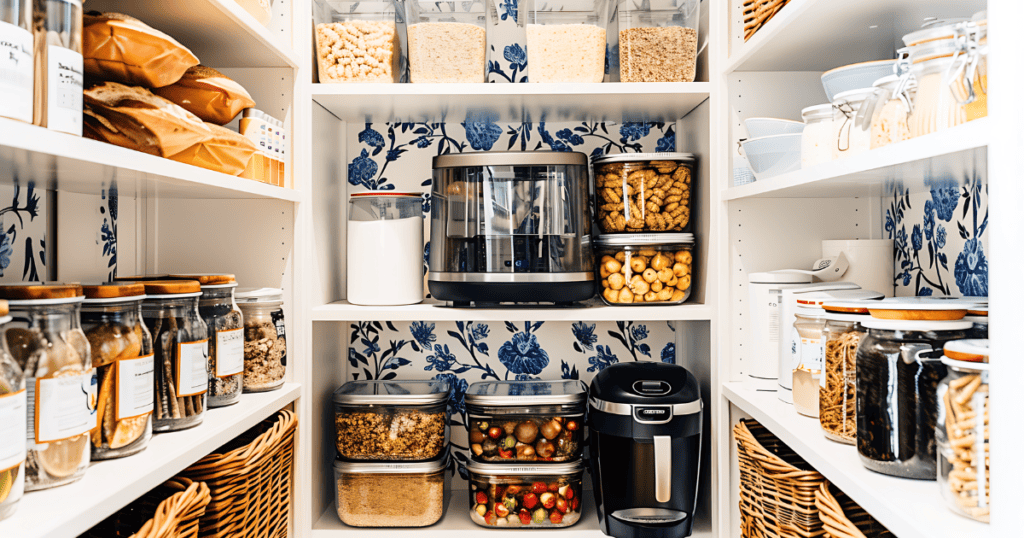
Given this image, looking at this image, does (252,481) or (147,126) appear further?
(252,481)

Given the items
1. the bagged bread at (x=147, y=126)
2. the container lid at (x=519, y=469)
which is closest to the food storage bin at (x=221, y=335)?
the bagged bread at (x=147, y=126)

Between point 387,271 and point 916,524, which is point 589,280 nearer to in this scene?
point 387,271

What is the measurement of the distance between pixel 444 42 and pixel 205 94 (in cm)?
56

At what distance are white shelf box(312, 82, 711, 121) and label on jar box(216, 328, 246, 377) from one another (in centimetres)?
58

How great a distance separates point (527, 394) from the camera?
5.03ft

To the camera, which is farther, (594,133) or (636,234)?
(594,133)

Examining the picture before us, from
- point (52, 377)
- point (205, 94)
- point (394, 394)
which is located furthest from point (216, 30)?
point (394, 394)

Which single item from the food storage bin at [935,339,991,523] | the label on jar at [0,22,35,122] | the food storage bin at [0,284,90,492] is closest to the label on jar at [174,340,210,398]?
the food storage bin at [0,284,90,492]

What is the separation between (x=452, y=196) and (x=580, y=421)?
584mm

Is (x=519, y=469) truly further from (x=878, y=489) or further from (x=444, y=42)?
(x=444, y=42)

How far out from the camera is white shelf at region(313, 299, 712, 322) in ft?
4.82

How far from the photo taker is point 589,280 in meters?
1.50

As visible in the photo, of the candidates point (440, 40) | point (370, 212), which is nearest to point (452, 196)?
point (370, 212)

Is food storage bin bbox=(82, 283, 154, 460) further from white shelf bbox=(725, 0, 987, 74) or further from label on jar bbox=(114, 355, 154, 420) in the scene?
white shelf bbox=(725, 0, 987, 74)
